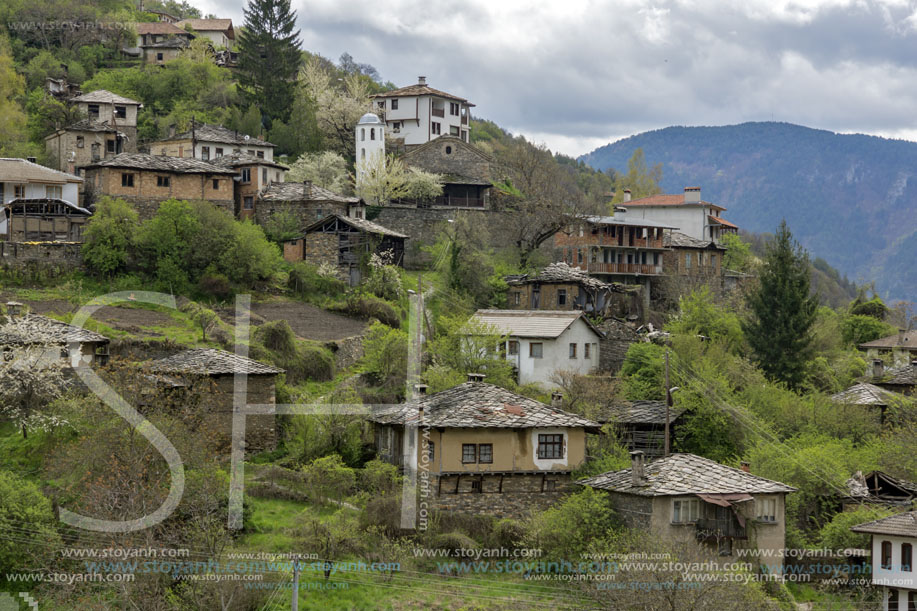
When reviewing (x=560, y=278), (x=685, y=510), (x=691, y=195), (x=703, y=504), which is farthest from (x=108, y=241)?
(x=691, y=195)

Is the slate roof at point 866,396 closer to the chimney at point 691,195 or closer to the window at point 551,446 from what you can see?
the window at point 551,446

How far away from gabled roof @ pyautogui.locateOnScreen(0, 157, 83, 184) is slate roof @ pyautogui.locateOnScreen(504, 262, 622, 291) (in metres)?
23.7

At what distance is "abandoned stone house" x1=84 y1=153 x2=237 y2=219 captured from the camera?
5819cm

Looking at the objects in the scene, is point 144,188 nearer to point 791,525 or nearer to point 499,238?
point 499,238

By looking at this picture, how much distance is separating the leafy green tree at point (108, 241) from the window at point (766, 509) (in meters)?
31.5

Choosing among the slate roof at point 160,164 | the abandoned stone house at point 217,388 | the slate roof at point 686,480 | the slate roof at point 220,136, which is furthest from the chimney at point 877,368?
the slate roof at point 220,136

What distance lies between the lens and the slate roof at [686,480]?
1399 inches

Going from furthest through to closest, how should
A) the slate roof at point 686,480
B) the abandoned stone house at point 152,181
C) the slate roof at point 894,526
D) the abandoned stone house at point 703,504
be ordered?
the abandoned stone house at point 152,181
the slate roof at point 894,526
the slate roof at point 686,480
the abandoned stone house at point 703,504

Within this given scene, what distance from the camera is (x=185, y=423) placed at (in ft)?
121

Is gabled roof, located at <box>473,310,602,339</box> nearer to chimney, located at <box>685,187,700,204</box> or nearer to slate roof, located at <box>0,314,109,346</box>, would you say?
slate roof, located at <box>0,314,109,346</box>

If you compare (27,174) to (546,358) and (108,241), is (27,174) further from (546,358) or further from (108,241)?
(546,358)

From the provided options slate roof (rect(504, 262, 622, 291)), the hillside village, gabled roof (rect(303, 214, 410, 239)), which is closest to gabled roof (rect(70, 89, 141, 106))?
the hillside village

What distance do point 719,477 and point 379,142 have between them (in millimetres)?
44113

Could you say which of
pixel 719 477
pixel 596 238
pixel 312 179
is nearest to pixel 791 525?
pixel 719 477
